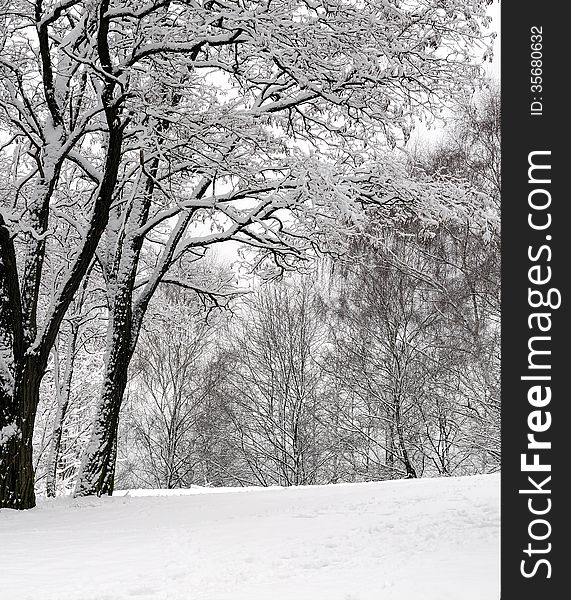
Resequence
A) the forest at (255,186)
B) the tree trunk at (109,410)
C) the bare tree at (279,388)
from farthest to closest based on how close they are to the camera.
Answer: the bare tree at (279,388) < the tree trunk at (109,410) < the forest at (255,186)

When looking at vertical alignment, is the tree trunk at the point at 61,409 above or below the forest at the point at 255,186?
below

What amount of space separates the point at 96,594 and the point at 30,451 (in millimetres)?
4616

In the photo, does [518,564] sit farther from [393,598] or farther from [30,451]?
[30,451]

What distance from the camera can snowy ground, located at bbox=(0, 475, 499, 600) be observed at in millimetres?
3904

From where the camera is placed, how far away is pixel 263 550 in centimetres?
504

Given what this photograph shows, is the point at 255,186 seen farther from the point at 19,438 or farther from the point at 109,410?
the point at 19,438

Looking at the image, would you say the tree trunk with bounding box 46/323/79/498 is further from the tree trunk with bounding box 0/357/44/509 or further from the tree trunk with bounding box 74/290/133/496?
the tree trunk with bounding box 0/357/44/509

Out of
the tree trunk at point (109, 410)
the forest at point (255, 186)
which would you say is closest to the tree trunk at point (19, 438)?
the forest at point (255, 186)

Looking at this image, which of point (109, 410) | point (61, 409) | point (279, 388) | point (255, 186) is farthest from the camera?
point (279, 388)

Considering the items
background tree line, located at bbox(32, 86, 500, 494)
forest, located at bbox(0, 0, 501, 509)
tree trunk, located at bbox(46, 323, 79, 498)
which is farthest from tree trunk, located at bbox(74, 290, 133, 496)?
tree trunk, located at bbox(46, 323, 79, 498)

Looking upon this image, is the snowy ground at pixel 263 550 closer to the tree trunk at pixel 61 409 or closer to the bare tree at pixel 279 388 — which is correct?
the tree trunk at pixel 61 409

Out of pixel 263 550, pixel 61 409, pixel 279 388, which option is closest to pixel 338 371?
pixel 279 388

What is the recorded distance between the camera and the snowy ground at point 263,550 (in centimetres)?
390

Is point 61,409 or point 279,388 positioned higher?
point 279,388
